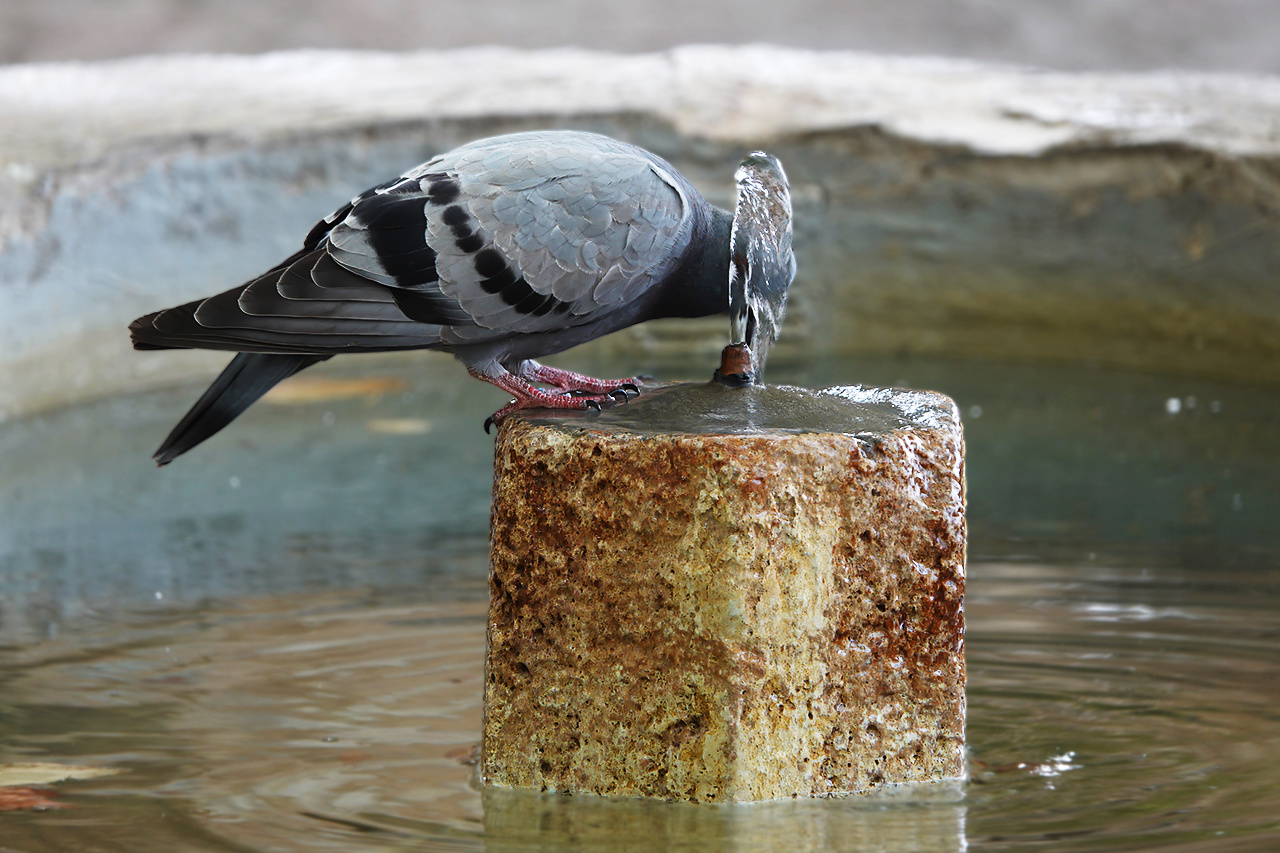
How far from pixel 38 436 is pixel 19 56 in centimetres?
691

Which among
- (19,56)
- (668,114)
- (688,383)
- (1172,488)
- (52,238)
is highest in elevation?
(19,56)

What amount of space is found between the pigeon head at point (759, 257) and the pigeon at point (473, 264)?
21 millimetres

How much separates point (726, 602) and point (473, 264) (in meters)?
0.69

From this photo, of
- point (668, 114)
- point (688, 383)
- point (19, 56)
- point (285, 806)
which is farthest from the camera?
point (19, 56)

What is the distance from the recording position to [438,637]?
3031 mm

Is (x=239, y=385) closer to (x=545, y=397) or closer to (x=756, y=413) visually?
(x=545, y=397)

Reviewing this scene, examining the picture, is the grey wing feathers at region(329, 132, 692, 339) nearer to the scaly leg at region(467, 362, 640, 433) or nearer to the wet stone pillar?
the scaly leg at region(467, 362, 640, 433)

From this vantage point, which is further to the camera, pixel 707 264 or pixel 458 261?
pixel 707 264

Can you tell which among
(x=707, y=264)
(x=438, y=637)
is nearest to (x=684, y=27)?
(x=438, y=637)

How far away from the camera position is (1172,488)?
4.12 meters

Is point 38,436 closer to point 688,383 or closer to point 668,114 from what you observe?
point 668,114

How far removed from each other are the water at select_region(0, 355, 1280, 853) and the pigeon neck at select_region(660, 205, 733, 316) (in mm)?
859

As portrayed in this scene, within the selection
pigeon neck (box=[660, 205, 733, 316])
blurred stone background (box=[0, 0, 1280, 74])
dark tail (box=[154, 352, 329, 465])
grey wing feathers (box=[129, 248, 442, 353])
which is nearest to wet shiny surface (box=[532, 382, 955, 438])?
pigeon neck (box=[660, 205, 733, 316])

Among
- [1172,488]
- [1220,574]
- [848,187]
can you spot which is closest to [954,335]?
[848,187]
